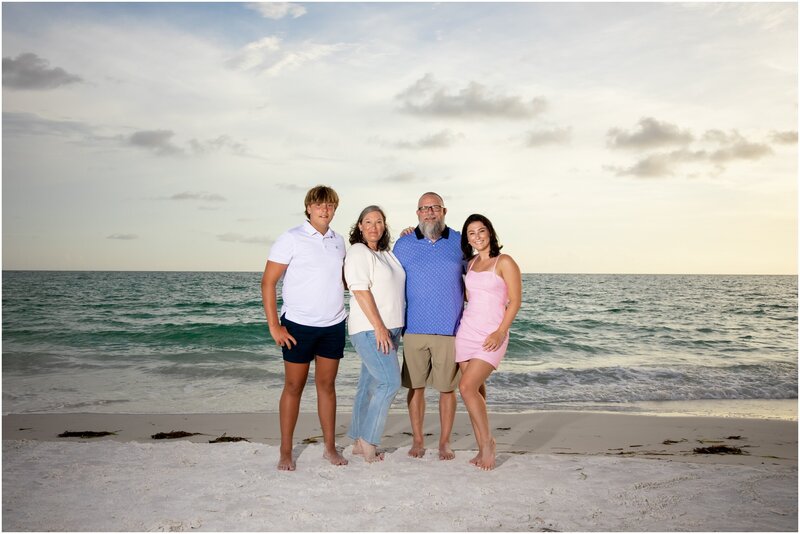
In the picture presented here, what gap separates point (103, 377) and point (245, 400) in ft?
13.2

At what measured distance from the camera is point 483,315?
470cm

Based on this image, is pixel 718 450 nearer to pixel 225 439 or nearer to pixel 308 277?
pixel 308 277

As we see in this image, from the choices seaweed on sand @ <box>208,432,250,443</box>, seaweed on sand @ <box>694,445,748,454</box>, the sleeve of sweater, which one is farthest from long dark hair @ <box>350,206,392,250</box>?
seaweed on sand @ <box>694,445,748,454</box>

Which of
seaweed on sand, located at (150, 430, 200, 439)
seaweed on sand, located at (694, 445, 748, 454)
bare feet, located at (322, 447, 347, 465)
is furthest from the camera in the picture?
seaweed on sand, located at (150, 430, 200, 439)

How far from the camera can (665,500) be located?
4113mm

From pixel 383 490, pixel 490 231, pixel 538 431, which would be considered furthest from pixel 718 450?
pixel 383 490

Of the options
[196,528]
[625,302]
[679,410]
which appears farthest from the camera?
[625,302]

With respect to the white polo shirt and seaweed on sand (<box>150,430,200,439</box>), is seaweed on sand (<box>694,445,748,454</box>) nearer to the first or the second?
the white polo shirt

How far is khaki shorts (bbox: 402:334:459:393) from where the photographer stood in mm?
4883

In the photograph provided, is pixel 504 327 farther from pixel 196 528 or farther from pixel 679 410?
pixel 679 410

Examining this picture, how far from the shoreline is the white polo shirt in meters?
1.82

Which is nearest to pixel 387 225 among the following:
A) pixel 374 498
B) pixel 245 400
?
pixel 374 498

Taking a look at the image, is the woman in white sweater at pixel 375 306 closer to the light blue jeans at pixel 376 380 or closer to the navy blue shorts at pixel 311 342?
the light blue jeans at pixel 376 380

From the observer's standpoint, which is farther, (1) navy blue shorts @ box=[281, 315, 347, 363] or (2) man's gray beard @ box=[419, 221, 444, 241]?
(2) man's gray beard @ box=[419, 221, 444, 241]
